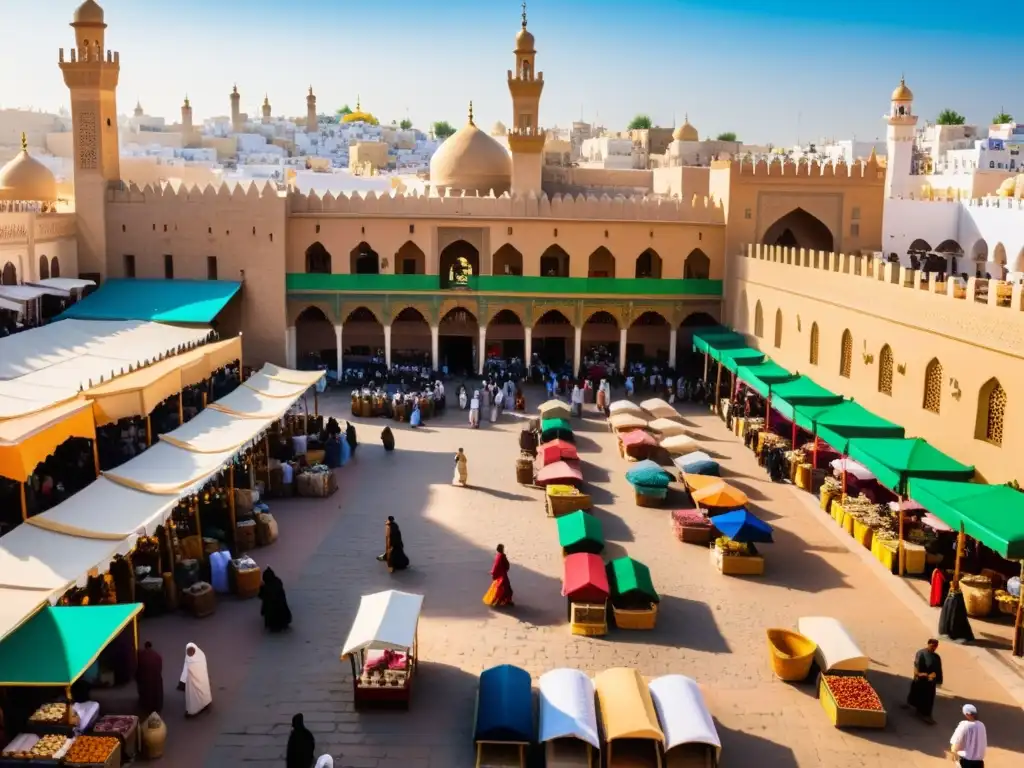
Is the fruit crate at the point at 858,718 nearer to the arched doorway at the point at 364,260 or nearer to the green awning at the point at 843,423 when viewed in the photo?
the green awning at the point at 843,423

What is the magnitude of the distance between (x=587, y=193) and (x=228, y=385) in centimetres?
1760

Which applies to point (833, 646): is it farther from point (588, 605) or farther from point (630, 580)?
point (588, 605)

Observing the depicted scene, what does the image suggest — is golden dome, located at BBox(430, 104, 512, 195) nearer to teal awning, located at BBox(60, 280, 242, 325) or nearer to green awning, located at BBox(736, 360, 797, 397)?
teal awning, located at BBox(60, 280, 242, 325)

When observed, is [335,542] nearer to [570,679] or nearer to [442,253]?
[570,679]

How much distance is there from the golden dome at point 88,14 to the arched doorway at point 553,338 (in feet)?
49.8

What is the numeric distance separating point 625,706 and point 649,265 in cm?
2418

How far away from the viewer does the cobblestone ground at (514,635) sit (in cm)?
1040

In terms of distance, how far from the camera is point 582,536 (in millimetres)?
14766

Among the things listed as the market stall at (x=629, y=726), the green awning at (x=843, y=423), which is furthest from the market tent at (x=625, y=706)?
the green awning at (x=843, y=423)

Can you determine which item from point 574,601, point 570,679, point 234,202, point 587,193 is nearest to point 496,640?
point 574,601

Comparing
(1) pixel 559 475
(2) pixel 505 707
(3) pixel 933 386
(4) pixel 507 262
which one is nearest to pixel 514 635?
(2) pixel 505 707

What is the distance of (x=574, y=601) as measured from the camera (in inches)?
511

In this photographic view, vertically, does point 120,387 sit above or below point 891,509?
above

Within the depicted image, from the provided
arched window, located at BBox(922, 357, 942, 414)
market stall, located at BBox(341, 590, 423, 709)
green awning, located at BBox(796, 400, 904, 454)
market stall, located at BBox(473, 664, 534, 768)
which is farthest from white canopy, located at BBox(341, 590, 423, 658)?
arched window, located at BBox(922, 357, 942, 414)
